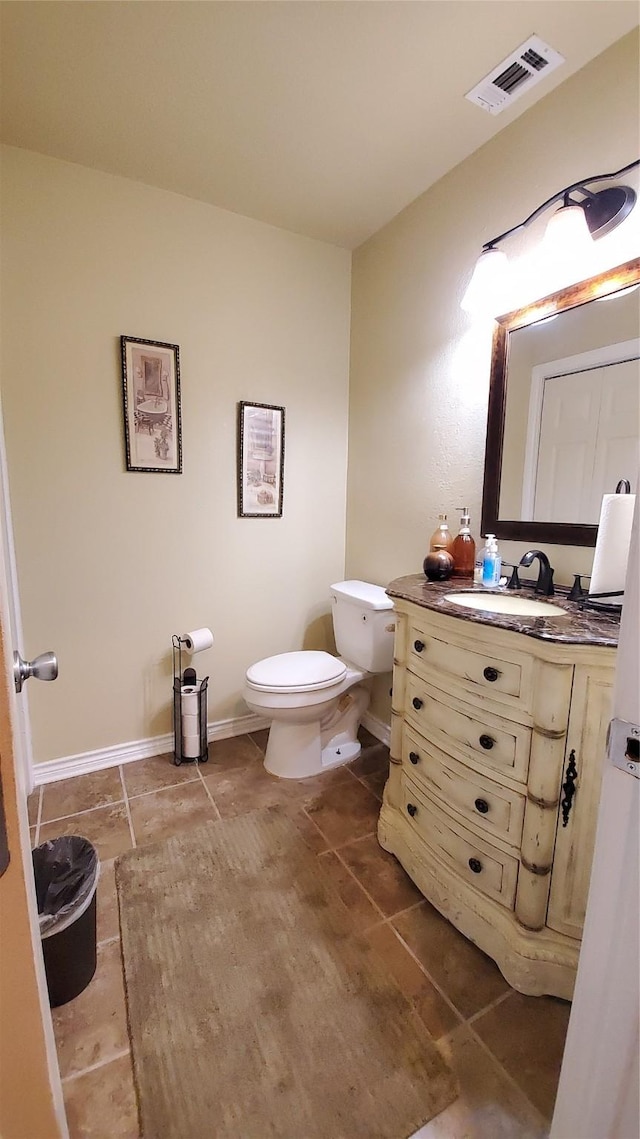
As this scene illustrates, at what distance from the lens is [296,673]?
6.11 feet

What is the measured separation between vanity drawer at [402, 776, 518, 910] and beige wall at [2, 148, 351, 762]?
118 cm

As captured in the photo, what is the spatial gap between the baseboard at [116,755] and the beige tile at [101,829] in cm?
29

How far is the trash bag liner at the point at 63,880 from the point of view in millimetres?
1014

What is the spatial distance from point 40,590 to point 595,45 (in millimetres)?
2518

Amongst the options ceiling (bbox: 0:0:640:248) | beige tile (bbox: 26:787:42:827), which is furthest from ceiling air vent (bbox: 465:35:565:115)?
beige tile (bbox: 26:787:42:827)

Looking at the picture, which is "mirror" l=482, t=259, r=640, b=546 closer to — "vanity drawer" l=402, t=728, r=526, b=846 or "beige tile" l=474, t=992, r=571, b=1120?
"vanity drawer" l=402, t=728, r=526, b=846

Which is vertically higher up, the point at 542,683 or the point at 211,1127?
the point at 542,683

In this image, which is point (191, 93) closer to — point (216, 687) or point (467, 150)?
point (467, 150)

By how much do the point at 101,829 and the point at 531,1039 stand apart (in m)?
1.46

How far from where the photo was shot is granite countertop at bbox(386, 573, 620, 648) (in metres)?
0.96

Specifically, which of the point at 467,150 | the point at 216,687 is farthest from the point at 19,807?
the point at 467,150

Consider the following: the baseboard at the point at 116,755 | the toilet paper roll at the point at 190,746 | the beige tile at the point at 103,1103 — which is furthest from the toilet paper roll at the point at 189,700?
the beige tile at the point at 103,1103

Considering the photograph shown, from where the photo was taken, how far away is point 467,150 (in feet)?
5.21

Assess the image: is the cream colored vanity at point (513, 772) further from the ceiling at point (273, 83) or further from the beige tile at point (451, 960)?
the ceiling at point (273, 83)
